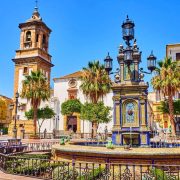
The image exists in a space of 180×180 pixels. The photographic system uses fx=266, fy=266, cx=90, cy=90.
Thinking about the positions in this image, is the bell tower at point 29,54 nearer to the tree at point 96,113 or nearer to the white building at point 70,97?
the white building at point 70,97

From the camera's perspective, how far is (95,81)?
3266cm

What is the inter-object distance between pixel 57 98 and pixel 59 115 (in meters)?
3.34

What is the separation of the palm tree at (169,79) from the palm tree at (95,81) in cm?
602

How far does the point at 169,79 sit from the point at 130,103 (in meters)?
14.9

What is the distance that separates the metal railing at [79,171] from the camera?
805 cm

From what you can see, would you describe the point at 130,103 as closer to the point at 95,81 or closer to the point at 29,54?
the point at 95,81

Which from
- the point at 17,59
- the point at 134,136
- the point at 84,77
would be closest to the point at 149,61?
the point at 134,136

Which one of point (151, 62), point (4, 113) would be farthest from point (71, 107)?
point (4, 113)

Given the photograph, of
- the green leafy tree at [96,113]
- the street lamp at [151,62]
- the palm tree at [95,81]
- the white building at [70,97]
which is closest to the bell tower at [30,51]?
the white building at [70,97]

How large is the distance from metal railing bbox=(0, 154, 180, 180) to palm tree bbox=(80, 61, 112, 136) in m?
A: 22.1

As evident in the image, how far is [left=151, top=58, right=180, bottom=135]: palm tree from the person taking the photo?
1149 inches

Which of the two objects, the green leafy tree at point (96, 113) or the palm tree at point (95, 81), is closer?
the palm tree at point (95, 81)

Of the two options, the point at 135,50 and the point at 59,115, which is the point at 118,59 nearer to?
the point at 135,50

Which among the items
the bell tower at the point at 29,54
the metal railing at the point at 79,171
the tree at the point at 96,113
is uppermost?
the bell tower at the point at 29,54
